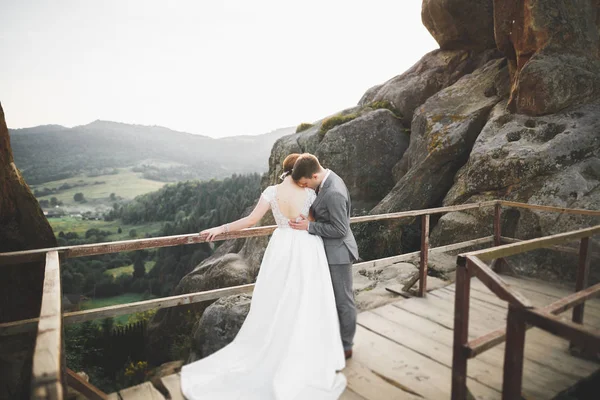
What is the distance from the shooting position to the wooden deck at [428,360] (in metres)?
3.22

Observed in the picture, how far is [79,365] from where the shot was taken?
21453 millimetres

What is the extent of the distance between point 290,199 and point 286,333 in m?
1.23

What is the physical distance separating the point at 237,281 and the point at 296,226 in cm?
1035

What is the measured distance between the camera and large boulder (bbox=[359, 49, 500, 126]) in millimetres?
13664

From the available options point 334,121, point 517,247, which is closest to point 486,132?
point 334,121

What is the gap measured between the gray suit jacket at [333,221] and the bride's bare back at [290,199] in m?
0.14

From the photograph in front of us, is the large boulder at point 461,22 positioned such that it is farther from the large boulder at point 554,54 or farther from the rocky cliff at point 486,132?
the large boulder at point 554,54

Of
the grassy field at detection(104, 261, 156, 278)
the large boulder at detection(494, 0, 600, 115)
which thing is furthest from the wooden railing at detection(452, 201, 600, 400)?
the grassy field at detection(104, 261, 156, 278)

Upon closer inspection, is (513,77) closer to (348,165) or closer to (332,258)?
(348,165)

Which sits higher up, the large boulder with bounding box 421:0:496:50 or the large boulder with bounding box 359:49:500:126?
the large boulder with bounding box 421:0:496:50

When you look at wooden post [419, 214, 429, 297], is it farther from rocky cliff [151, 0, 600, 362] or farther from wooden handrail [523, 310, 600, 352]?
wooden handrail [523, 310, 600, 352]

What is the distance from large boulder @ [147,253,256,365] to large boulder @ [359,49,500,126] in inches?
350

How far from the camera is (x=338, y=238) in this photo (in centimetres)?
354

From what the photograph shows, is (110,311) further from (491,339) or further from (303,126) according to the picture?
(303,126)
